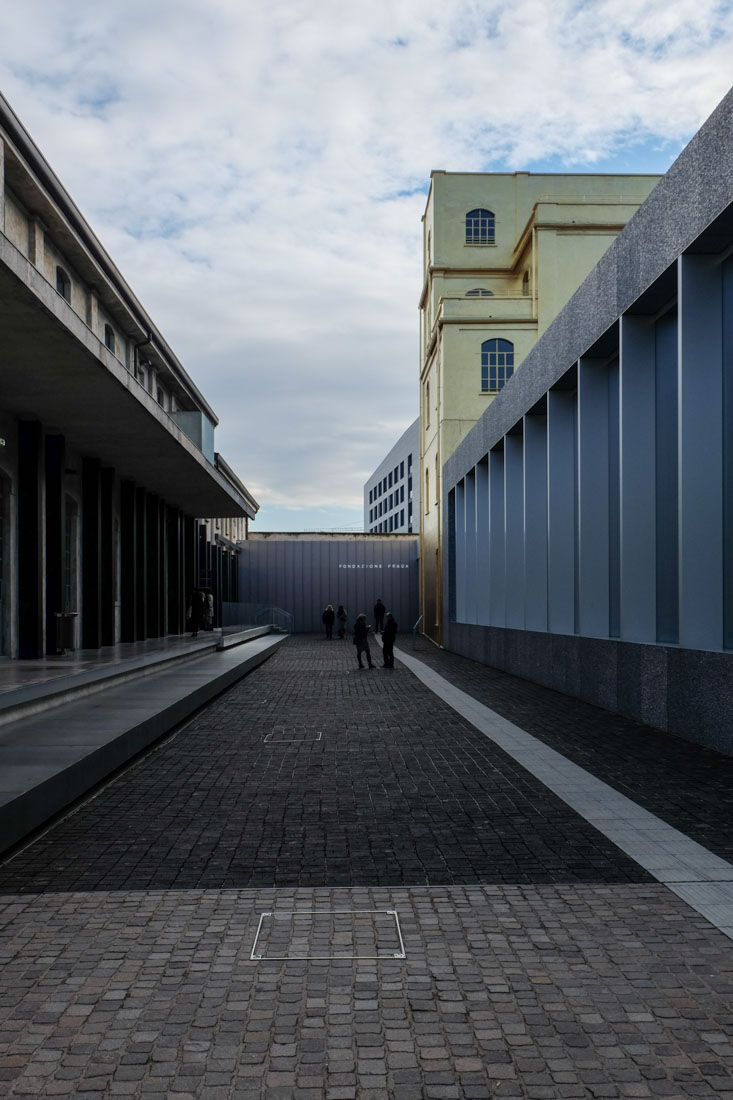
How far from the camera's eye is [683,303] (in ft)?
37.3

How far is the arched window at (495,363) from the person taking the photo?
36.3 meters

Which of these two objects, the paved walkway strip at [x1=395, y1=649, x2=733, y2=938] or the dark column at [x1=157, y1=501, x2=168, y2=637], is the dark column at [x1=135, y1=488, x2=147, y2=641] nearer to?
the dark column at [x1=157, y1=501, x2=168, y2=637]

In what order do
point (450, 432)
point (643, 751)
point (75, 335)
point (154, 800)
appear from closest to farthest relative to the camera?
point (154, 800) → point (643, 751) → point (75, 335) → point (450, 432)

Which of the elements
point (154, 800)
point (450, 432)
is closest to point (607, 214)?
point (450, 432)

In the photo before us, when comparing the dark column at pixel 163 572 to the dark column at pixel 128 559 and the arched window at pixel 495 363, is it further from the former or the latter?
the arched window at pixel 495 363

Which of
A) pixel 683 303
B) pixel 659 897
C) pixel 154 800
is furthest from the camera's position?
pixel 683 303

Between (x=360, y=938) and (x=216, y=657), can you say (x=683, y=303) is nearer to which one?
(x=360, y=938)

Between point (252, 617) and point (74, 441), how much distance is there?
→ 2265 centimetres

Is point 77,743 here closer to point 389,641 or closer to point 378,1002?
point 378,1002

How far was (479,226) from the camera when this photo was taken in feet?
131

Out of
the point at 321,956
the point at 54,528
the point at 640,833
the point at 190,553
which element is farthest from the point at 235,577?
the point at 321,956

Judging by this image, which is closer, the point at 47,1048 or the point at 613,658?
the point at 47,1048

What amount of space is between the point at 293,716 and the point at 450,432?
78.5 feet

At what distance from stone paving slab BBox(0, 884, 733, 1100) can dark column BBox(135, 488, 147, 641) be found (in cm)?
2453
